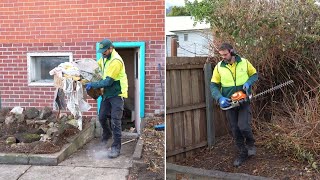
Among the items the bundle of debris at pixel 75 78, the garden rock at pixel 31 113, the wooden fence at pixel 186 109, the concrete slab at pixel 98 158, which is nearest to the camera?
the wooden fence at pixel 186 109

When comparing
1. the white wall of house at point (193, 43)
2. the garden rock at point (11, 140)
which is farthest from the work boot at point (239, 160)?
the garden rock at point (11, 140)

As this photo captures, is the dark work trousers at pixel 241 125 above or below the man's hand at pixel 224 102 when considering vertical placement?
below

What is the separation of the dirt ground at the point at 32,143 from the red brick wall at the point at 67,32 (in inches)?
14.8

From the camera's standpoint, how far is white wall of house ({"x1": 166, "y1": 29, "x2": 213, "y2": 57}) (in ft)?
8.43

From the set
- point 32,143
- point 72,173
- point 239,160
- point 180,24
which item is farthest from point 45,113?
point 180,24

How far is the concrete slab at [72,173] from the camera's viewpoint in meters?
3.29

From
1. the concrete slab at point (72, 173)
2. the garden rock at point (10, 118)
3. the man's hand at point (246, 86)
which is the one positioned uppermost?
the man's hand at point (246, 86)

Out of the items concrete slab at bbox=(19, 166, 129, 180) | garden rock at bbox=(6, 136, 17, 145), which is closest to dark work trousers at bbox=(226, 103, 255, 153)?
concrete slab at bbox=(19, 166, 129, 180)

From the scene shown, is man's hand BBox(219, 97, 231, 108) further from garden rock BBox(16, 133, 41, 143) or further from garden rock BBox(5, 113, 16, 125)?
garden rock BBox(5, 113, 16, 125)

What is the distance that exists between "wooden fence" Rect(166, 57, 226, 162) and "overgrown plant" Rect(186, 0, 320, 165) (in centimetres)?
36

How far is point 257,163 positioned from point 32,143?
2.37m

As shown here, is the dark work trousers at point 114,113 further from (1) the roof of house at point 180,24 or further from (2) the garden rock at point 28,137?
(1) the roof of house at point 180,24

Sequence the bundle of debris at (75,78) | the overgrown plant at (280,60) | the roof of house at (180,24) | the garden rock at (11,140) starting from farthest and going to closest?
the garden rock at (11,140)
the bundle of debris at (75,78)
the overgrown plant at (280,60)
the roof of house at (180,24)

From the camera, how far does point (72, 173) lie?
339cm
